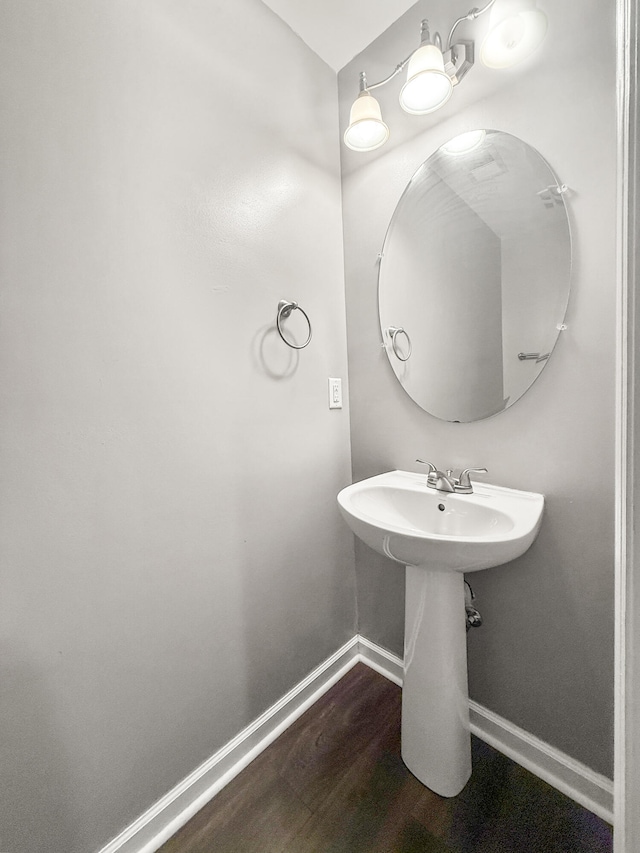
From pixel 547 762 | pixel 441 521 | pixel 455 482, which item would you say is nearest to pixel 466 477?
Result: pixel 455 482

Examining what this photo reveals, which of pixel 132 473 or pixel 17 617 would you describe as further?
pixel 132 473

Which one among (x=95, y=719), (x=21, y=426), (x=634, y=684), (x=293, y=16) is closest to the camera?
(x=634, y=684)

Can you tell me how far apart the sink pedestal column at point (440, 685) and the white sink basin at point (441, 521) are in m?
0.16

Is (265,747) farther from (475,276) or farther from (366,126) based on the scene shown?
(366,126)

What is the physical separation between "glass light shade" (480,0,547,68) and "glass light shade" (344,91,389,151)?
32 centimetres

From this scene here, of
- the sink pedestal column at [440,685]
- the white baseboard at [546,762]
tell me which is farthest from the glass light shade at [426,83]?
the white baseboard at [546,762]

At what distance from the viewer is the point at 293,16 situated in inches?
47.9

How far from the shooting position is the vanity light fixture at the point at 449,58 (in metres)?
0.91

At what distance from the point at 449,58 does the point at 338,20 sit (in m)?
0.47

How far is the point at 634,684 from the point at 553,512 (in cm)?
61

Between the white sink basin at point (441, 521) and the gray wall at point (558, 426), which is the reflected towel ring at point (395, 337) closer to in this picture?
the gray wall at point (558, 426)

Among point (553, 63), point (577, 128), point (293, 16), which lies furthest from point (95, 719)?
point (293, 16)

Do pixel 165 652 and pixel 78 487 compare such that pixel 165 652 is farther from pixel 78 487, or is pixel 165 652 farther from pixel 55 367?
pixel 55 367

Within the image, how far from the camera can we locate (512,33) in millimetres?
927
